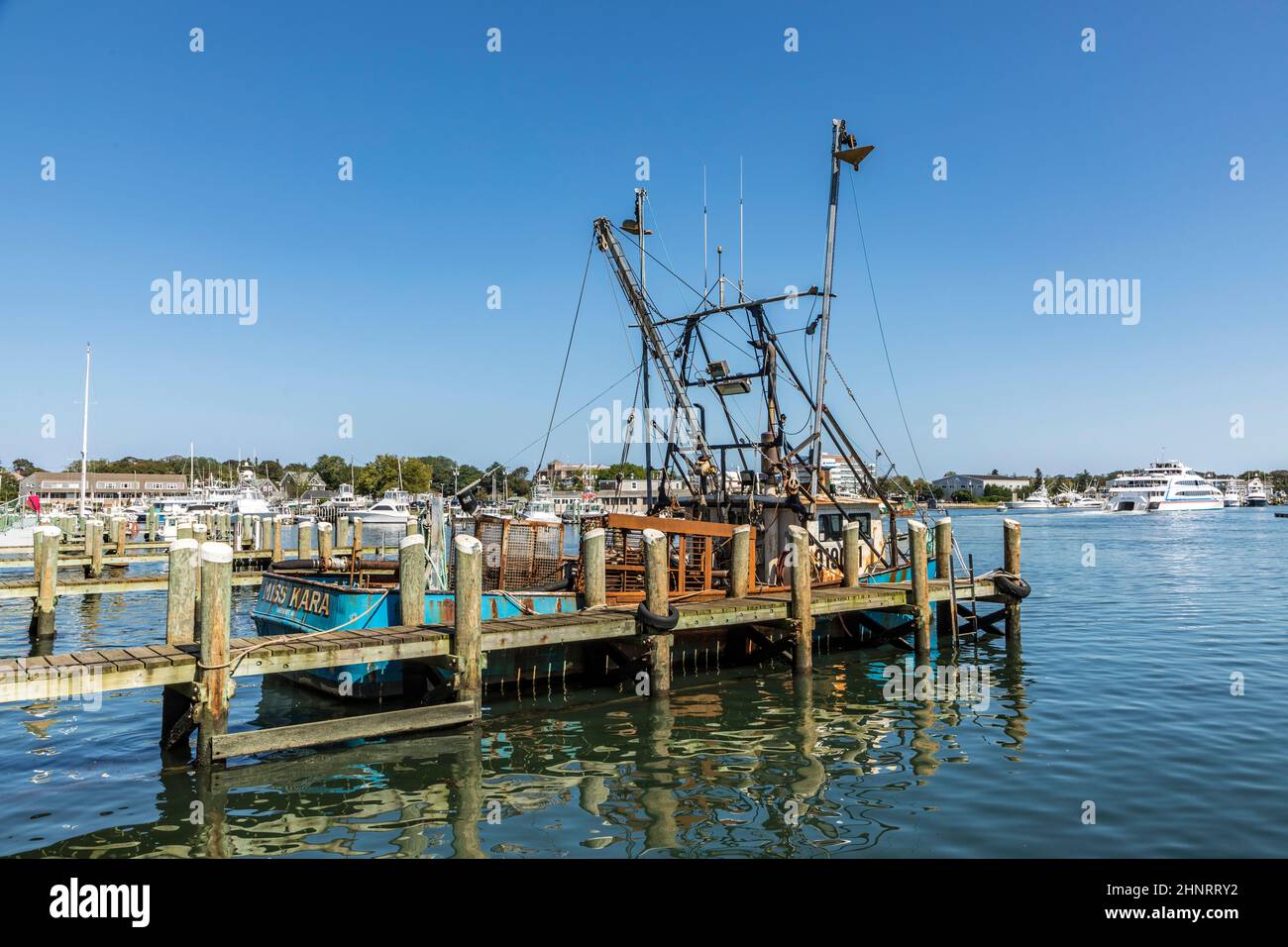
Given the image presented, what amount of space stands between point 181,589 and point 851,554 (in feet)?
42.7

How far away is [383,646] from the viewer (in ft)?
38.7

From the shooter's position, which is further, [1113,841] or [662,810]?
[662,810]

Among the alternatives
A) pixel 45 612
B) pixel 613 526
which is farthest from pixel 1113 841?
pixel 45 612

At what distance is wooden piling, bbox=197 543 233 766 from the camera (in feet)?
34.0

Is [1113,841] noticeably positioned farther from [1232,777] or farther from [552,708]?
[552,708]

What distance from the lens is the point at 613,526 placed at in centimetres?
1678

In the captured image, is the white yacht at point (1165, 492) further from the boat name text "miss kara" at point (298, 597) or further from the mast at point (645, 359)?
the boat name text "miss kara" at point (298, 597)

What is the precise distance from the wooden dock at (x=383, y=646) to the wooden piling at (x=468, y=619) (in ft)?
0.05

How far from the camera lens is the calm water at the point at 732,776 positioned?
892cm

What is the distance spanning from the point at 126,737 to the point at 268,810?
439 centimetres

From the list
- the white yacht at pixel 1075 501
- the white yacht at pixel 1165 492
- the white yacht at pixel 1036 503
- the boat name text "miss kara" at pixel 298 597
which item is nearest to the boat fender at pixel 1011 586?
the boat name text "miss kara" at pixel 298 597

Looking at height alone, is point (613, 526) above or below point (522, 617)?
above
